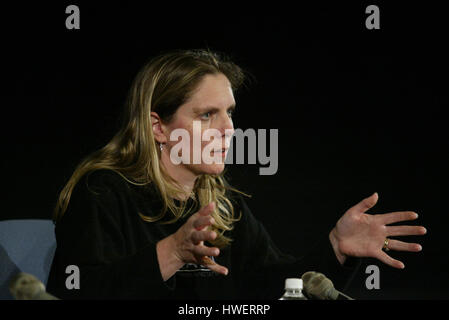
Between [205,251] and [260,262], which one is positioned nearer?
[205,251]

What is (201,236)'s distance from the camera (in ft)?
4.47

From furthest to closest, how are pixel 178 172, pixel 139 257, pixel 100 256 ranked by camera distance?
pixel 178 172, pixel 100 256, pixel 139 257

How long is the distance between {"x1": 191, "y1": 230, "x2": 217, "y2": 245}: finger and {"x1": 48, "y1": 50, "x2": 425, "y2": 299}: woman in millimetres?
243

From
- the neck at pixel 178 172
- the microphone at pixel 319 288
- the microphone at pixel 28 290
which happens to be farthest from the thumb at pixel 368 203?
the microphone at pixel 28 290

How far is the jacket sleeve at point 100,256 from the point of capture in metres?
1.56

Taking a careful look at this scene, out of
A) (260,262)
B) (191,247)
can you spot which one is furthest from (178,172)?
(191,247)

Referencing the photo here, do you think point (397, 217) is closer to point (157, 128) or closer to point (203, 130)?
point (203, 130)

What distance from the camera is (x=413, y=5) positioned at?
2.90 meters

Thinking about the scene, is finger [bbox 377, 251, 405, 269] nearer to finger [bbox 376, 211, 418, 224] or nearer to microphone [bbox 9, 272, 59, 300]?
finger [bbox 376, 211, 418, 224]

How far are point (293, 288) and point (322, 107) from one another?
1591 mm

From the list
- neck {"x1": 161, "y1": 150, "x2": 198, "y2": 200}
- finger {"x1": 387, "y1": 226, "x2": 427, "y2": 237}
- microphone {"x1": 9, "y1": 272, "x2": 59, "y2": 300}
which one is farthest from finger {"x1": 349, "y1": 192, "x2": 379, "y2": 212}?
microphone {"x1": 9, "y1": 272, "x2": 59, "y2": 300}
